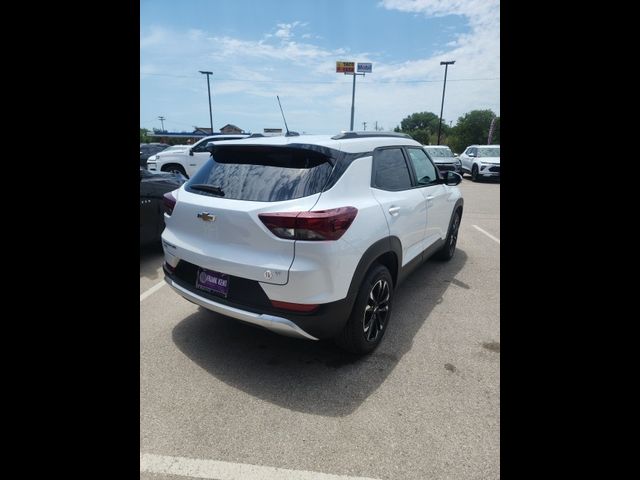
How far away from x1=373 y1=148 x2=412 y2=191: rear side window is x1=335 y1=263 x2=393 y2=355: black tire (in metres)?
0.72

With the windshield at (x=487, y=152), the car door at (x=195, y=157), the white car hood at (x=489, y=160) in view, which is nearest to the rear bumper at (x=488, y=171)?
the white car hood at (x=489, y=160)

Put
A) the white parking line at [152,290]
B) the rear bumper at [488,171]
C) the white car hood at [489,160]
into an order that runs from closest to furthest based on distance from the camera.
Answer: the white parking line at [152,290], the rear bumper at [488,171], the white car hood at [489,160]

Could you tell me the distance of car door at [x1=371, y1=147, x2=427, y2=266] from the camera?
296 cm

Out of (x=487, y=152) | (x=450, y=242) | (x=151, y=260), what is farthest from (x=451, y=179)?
(x=487, y=152)

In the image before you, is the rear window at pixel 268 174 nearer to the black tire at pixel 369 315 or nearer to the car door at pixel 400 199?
the car door at pixel 400 199

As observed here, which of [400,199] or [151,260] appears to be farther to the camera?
[151,260]

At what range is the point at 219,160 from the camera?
293 cm

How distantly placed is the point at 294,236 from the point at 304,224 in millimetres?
102

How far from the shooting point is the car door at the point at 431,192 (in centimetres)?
386

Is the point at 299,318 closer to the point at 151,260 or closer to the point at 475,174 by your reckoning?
the point at 151,260

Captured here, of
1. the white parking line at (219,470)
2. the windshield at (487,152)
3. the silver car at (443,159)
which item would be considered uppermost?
the windshield at (487,152)

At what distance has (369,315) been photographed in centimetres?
287
